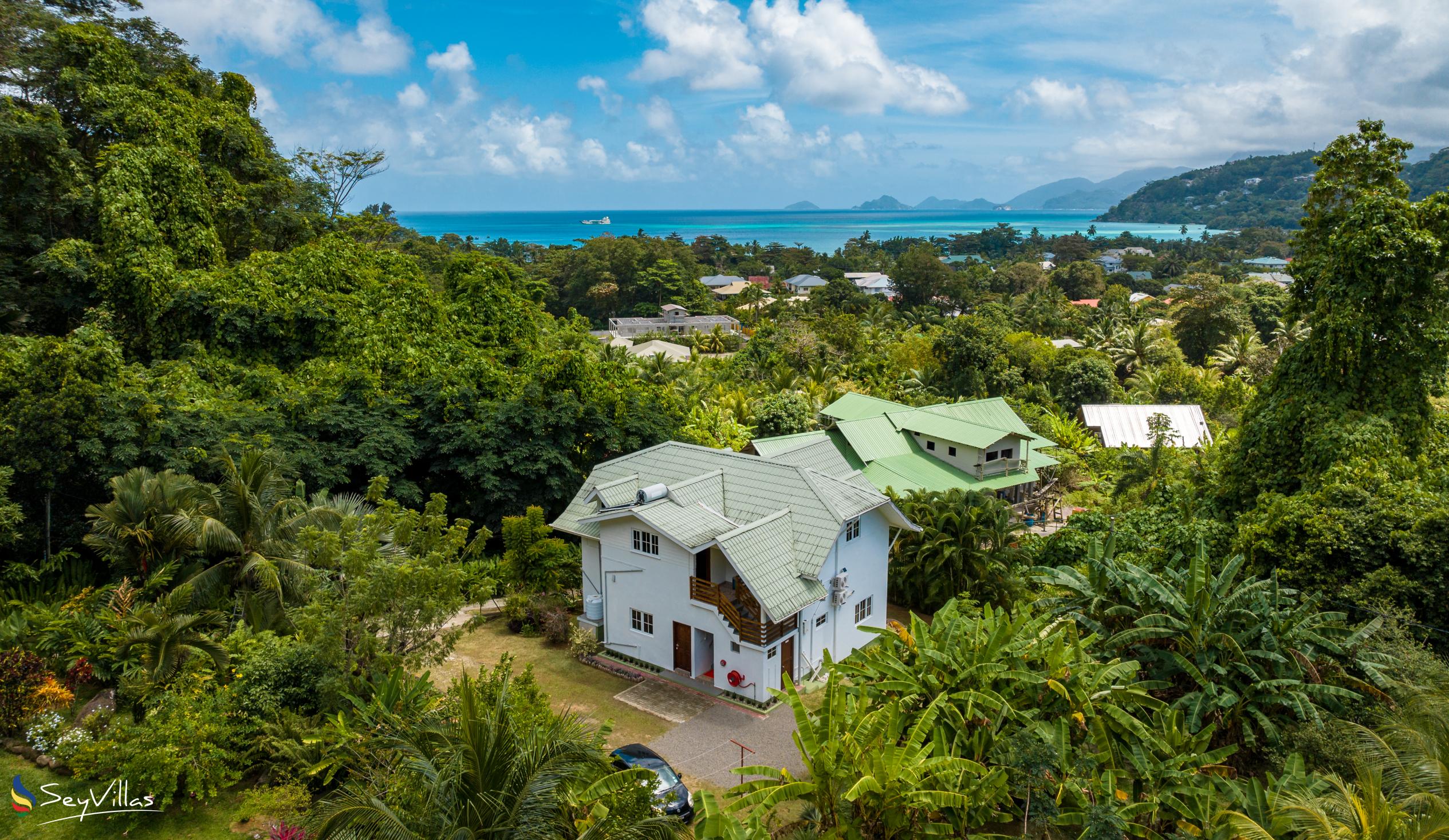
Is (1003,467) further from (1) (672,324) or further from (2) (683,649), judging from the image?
(1) (672,324)

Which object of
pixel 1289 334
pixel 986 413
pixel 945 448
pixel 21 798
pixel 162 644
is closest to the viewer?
pixel 21 798

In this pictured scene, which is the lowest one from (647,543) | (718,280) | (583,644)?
(583,644)

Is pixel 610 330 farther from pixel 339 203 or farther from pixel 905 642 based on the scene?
pixel 905 642

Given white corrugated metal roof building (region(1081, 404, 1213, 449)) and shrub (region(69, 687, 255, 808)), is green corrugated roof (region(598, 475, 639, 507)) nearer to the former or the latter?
shrub (region(69, 687, 255, 808))

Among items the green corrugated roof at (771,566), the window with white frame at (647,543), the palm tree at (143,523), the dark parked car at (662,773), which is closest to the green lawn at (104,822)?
the palm tree at (143,523)

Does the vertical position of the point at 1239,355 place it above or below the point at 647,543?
above

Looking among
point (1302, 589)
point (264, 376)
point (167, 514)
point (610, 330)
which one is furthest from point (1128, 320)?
point (167, 514)

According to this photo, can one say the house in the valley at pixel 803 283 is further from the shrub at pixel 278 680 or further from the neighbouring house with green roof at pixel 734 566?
the shrub at pixel 278 680

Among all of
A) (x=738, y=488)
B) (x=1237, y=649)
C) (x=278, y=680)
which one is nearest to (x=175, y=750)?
(x=278, y=680)
